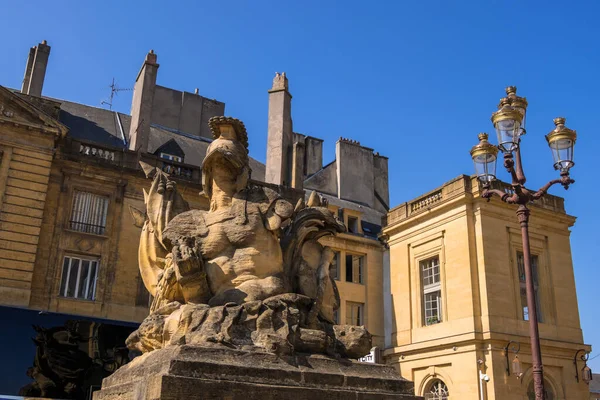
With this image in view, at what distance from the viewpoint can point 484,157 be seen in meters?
10.2

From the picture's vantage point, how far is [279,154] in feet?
77.7

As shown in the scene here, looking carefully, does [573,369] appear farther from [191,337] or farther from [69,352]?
[191,337]

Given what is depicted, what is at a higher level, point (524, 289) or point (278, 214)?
point (524, 289)

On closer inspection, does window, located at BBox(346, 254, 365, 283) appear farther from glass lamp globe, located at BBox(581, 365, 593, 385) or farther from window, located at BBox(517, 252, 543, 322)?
glass lamp globe, located at BBox(581, 365, 593, 385)

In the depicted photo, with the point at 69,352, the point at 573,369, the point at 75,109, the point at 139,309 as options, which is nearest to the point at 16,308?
the point at 69,352

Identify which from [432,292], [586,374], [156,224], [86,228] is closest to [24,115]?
[86,228]

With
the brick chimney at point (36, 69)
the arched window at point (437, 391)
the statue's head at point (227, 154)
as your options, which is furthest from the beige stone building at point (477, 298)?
the statue's head at point (227, 154)

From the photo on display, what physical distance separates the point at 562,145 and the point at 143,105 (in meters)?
16.5

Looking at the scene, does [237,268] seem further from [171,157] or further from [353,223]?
[353,223]

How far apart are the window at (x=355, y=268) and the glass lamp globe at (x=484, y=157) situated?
54.4 feet

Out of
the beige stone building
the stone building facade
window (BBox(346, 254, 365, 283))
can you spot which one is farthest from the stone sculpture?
window (BBox(346, 254, 365, 283))

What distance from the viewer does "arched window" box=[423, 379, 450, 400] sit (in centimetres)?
2206

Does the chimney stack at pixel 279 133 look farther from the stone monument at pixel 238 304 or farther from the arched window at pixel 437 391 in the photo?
the stone monument at pixel 238 304

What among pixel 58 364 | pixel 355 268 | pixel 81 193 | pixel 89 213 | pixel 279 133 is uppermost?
pixel 279 133
